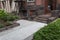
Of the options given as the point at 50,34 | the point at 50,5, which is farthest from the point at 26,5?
the point at 50,34

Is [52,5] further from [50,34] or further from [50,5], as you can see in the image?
[50,34]

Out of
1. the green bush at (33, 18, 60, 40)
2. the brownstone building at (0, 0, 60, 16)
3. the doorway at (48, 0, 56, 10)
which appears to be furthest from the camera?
the doorway at (48, 0, 56, 10)

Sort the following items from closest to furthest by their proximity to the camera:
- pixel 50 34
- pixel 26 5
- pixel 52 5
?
1. pixel 50 34
2. pixel 26 5
3. pixel 52 5

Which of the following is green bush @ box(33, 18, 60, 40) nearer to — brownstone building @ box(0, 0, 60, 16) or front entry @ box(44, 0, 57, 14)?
brownstone building @ box(0, 0, 60, 16)

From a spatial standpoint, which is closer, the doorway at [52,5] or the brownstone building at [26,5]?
the brownstone building at [26,5]

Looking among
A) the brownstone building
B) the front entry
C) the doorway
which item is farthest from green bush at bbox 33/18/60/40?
the doorway

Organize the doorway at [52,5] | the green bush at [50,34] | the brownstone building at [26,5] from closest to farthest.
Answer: the green bush at [50,34] → the brownstone building at [26,5] → the doorway at [52,5]

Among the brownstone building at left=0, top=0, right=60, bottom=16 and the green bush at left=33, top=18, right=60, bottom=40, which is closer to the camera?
the green bush at left=33, top=18, right=60, bottom=40

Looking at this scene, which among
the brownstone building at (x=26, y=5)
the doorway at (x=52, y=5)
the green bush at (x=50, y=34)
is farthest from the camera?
the doorway at (x=52, y=5)

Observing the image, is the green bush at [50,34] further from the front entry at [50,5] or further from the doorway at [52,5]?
the doorway at [52,5]

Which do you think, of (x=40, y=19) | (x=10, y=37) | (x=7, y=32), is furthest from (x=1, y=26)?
(x=40, y=19)

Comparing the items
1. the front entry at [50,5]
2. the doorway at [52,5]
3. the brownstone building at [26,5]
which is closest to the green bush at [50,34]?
the brownstone building at [26,5]

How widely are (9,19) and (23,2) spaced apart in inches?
275

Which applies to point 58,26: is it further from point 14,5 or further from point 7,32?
point 14,5
